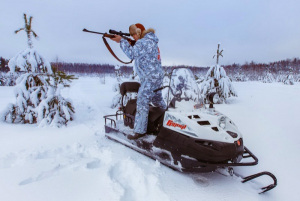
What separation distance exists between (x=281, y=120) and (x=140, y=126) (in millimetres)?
4327

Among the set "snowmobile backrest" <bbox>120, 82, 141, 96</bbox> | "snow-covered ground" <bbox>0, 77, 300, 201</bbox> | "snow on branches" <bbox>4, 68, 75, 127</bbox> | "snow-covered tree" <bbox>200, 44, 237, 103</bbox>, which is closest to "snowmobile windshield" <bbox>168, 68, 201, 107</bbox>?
"snowmobile backrest" <bbox>120, 82, 141, 96</bbox>

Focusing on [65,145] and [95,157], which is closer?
[95,157]

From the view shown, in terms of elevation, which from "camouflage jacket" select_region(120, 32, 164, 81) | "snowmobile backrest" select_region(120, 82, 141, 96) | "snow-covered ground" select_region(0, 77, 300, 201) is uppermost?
"camouflage jacket" select_region(120, 32, 164, 81)

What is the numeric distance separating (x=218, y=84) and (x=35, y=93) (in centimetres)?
839

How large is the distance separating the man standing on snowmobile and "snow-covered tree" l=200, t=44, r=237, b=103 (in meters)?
7.40

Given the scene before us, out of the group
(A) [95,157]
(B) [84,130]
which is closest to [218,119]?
(A) [95,157]

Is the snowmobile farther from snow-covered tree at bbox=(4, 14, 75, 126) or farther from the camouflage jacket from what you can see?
snow-covered tree at bbox=(4, 14, 75, 126)

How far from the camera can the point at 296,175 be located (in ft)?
9.55

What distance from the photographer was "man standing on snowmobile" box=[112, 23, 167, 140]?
10.5 feet

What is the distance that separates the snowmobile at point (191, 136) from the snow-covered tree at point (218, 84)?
24.4 feet

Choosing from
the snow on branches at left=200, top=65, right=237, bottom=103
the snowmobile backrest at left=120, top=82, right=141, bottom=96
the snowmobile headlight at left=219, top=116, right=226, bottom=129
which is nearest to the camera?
the snowmobile headlight at left=219, top=116, right=226, bottom=129

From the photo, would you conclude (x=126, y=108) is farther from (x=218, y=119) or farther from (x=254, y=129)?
(x=254, y=129)

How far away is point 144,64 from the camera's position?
3.27 metres

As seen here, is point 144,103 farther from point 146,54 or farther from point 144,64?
point 146,54
